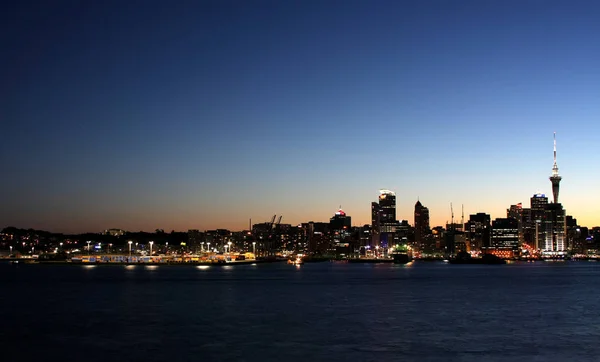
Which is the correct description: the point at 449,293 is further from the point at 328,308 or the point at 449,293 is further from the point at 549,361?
the point at 549,361

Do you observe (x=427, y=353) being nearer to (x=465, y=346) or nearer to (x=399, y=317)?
(x=465, y=346)

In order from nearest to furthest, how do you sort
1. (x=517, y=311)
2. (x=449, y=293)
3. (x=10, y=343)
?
(x=10, y=343), (x=517, y=311), (x=449, y=293)

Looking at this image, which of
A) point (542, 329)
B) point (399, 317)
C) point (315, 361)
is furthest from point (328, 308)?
point (315, 361)

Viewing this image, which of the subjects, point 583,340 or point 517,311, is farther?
point 517,311

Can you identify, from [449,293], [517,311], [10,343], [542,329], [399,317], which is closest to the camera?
[10,343]

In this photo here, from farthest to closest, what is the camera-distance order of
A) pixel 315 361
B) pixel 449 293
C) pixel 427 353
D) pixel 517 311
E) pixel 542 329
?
pixel 449 293
pixel 517 311
pixel 542 329
pixel 427 353
pixel 315 361

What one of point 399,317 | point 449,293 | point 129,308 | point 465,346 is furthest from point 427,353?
point 449,293

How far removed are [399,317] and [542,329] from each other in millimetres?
11708

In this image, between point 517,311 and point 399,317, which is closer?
point 399,317

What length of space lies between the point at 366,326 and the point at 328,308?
50.4 feet

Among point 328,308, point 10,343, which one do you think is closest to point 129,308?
point 328,308

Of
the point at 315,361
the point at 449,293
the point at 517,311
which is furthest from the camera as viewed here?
the point at 449,293

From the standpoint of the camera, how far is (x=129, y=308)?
215 ft

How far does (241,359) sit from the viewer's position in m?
36.0
